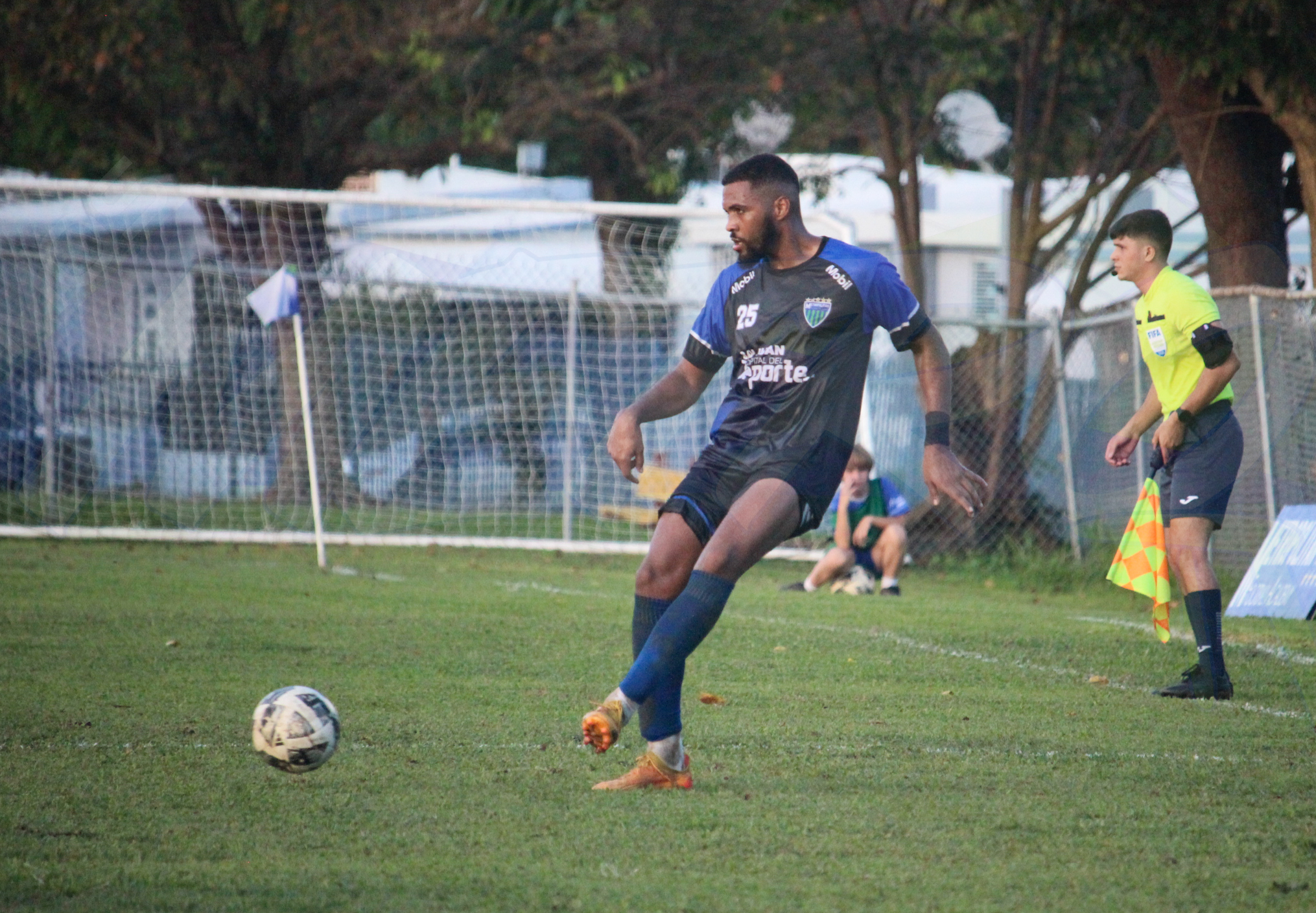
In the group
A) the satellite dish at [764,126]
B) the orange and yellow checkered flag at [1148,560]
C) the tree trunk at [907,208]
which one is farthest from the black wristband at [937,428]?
the satellite dish at [764,126]

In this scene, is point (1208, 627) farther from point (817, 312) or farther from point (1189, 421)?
point (817, 312)

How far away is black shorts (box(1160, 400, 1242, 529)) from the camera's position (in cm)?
664

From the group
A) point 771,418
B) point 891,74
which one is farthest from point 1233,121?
point 771,418

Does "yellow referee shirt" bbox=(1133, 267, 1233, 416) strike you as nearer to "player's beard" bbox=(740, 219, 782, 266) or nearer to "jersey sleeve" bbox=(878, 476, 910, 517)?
"player's beard" bbox=(740, 219, 782, 266)

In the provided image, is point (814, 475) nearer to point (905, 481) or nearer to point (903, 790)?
point (903, 790)

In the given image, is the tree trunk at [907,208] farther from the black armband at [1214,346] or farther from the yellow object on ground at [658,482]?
the black armband at [1214,346]

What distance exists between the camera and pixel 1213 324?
21.5 ft

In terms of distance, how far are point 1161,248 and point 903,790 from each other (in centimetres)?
348

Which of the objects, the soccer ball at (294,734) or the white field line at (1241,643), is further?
the white field line at (1241,643)

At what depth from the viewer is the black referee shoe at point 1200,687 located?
21.3 feet

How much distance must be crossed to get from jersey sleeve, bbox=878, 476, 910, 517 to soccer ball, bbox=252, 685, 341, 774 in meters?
7.62

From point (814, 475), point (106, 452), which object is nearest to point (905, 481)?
point (106, 452)

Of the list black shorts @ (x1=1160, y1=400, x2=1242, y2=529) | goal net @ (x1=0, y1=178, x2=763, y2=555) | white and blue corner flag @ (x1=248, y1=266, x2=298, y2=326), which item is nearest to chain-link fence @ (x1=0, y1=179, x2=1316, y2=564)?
goal net @ (x1=0, y1=178, x2=763, y2=555)

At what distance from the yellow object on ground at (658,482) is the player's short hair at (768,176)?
386 inches
